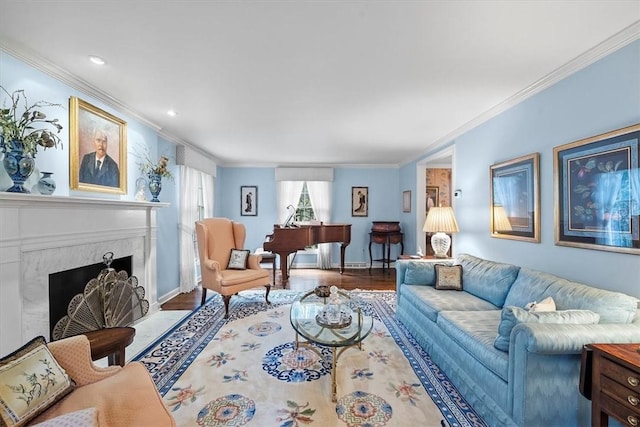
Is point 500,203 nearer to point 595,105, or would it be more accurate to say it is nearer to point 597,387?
point 595,105

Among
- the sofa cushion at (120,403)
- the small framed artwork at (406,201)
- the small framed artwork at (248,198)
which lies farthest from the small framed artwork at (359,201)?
the sofa cushion at (120,403)

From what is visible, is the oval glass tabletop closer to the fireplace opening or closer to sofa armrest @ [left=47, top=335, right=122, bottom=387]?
sofa armrest @ [left=47, top=335, right=122, bottom=387]

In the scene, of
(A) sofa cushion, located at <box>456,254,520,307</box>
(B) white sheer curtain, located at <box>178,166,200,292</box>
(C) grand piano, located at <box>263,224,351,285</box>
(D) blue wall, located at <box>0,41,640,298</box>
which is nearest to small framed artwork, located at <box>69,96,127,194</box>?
(D) blue wall, located at <box>0,41,640,298</box>

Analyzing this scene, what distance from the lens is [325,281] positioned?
5.39 meters

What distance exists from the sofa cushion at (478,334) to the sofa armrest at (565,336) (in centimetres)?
22

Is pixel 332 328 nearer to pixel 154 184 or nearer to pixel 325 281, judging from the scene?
pixel 154 184

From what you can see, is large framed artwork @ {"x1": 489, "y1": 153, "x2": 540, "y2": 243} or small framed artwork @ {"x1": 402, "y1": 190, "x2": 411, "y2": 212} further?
small framed artwork @ {"x1": 402, "y1": 190, "x2": 411, "y2": 212}

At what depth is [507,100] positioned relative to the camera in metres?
2.93

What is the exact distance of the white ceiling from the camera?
1656mm

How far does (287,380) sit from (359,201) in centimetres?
492

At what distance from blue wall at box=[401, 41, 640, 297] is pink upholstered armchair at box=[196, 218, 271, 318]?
2.95m

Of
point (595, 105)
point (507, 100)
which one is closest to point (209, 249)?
point (507, 100)

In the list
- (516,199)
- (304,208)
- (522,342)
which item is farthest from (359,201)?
(522,342)

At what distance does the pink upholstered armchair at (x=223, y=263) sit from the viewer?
3605 millimetres
